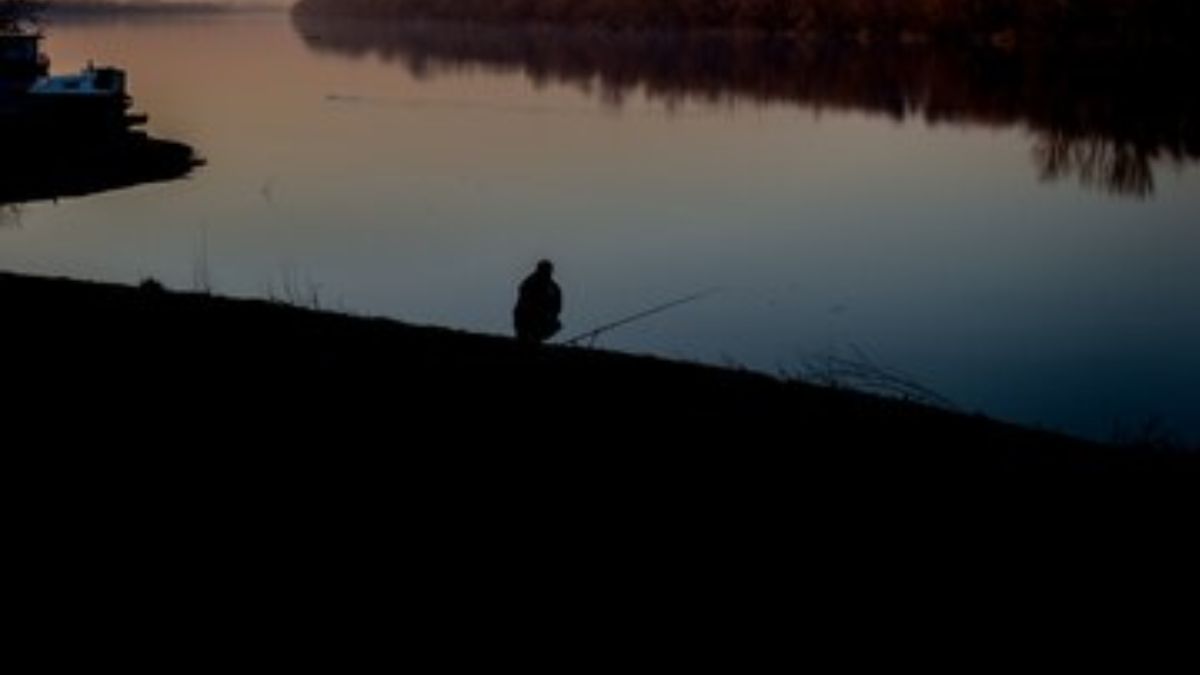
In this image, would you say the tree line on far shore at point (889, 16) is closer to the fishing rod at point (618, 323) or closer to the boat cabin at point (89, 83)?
the boat cabin at point (89, 83)

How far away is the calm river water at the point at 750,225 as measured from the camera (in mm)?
A: 19125

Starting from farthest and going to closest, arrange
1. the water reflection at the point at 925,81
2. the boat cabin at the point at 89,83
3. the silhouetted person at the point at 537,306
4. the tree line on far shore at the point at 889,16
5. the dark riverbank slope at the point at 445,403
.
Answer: the tree line on far shore at the point at 889,16 → the water reflection at the point at 925,81 → the boat cabin at the point at 89,83 → the silhouetted person at the point at 537,306 → the dark riverbank slope at the point at 445,403

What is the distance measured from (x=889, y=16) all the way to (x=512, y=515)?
103639 millimetres

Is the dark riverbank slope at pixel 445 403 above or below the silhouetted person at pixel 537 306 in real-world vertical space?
above

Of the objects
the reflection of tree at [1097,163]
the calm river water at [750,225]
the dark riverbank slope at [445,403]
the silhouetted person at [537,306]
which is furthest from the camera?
the reflection of tree at [1097,163]

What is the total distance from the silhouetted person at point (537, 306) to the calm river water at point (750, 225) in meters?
2.24

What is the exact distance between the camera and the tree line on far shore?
79.1 meters

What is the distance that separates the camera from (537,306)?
12.3m

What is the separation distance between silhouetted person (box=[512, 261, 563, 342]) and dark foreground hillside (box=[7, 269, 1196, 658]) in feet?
10.7

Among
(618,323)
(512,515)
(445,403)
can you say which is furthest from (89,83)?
(512,515)

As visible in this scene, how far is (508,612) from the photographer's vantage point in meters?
5.58

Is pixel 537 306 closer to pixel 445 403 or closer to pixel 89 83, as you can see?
pixel 445 403

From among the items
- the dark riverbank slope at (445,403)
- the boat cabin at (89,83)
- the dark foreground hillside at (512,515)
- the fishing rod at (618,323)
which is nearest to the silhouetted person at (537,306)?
the fishing rod at (618,323)

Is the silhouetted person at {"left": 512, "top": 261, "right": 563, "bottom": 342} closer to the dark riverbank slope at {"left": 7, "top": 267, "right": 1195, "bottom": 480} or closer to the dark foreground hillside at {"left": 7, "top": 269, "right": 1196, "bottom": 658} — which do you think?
the dark riverbank slope at {"left": 7, "top": 267, "right": 1195, "bottom": 480}
